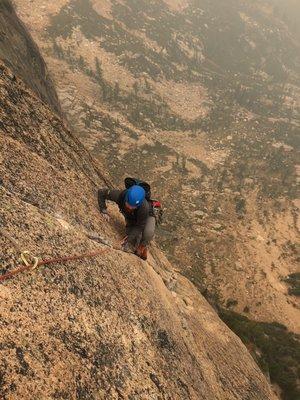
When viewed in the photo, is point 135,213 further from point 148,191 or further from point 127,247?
point 127,247

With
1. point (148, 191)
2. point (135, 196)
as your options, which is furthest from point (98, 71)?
point (135, 196)

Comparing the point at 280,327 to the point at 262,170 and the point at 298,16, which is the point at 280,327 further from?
the point at 298,16

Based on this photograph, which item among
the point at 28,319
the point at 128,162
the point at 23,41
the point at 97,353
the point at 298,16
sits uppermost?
the point at 298,16

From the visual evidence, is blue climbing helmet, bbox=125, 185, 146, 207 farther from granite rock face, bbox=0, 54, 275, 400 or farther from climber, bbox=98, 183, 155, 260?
granite rock face, bbox=0, 54, 275, 400

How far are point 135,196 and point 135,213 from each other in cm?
57

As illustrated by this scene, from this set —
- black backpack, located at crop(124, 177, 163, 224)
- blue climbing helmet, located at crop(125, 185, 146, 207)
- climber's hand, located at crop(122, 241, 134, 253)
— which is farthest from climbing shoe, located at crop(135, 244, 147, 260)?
blue climbing helmet, located at crop(125, 185, 146, 207)

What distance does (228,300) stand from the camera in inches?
852

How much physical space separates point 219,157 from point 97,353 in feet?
111

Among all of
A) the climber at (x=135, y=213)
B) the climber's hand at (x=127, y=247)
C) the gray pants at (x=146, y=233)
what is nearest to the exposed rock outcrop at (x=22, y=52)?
the climber at (x=135, y=213)

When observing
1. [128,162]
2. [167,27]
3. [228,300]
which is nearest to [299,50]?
[167,27]

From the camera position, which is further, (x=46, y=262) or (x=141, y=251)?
(x=141, y=251)

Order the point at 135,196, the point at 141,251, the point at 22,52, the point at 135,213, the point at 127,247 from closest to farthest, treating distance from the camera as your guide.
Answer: the point at 135,196, the point at 135,213, the point at 127,247, the point at 141,251, the point at 22,52

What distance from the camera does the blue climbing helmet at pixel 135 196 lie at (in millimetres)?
7793

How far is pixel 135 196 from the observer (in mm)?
7785
